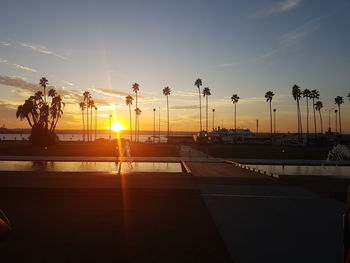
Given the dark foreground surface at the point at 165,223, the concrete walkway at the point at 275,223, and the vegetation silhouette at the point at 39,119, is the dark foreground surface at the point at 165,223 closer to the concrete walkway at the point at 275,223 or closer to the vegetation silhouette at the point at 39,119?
the concrete walkway at the point at 275,223

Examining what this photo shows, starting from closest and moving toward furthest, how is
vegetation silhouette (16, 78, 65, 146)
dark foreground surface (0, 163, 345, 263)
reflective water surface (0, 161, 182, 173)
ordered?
1. dark foreground surface (0, 163, 345, 263)
2. reflective water surface (0, 161, 182, 173)
3. vegetation silhouette (16, 78, 65, 146)

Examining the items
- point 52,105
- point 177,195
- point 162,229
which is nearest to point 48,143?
point 52,105

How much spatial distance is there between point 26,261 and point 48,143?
187 ft

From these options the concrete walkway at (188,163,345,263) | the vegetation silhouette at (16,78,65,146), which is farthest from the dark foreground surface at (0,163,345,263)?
the vegetation silhouette at (16,78,65,146)

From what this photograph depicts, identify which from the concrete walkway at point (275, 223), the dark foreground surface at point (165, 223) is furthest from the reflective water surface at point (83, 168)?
the concrete walkway at point (275, 223)

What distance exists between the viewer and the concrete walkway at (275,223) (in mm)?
7488

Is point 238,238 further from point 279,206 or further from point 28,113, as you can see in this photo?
point 28,113

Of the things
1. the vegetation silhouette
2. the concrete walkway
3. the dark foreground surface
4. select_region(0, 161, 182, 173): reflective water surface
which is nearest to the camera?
the dark foreground surface

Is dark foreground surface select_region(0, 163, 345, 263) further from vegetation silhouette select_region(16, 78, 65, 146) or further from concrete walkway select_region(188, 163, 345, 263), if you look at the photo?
vegetation silhouette select_region(16, 78, 65, 146)

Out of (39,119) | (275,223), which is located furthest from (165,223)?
(39,119)

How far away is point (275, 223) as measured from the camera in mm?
9812

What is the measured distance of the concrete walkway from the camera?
749cm

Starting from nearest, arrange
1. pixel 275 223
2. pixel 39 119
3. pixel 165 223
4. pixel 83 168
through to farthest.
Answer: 1. pixel 165 223
2. pixel 275 223
3. pixel 83 168
4. pixel 39 119

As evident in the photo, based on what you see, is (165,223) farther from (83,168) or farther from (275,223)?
(83,168)
